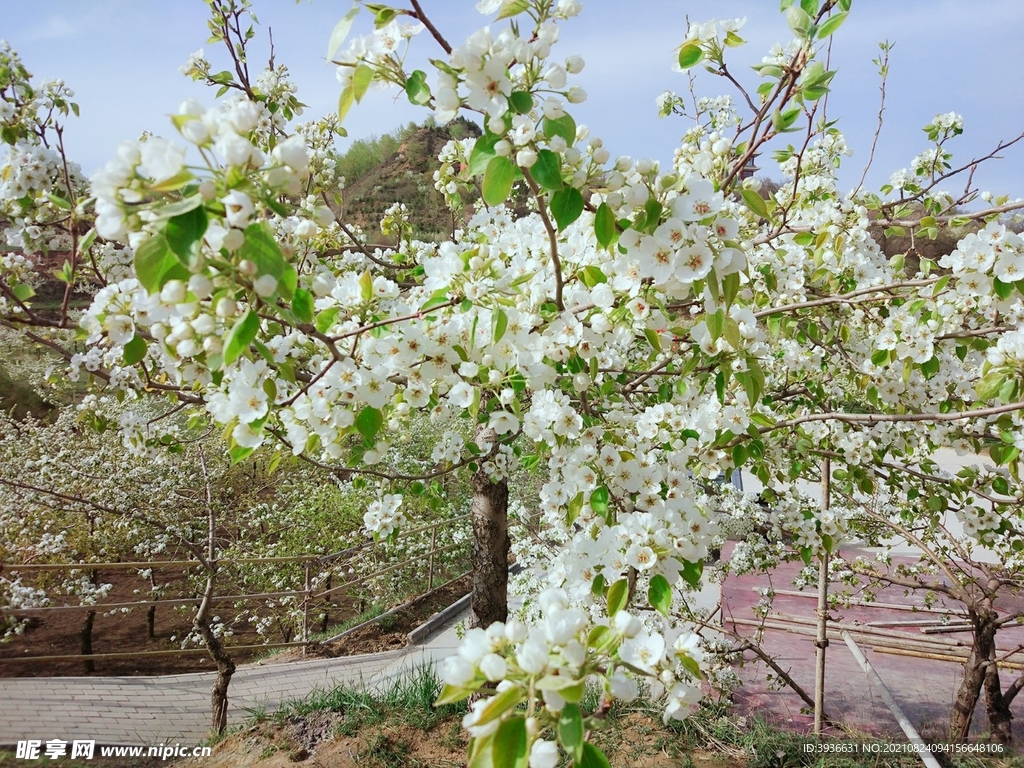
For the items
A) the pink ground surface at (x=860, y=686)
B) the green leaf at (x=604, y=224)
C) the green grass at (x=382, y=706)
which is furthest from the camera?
the pink ground surface at (x=860, y=686)

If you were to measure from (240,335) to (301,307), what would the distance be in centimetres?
17

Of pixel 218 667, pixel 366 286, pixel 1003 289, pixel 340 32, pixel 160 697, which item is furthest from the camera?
pixel 160 697

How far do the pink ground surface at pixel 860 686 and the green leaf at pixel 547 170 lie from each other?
121 inches

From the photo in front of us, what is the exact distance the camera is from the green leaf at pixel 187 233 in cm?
68

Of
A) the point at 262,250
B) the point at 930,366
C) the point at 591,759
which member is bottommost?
the point at 591,759

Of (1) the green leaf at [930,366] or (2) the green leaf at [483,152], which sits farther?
(1) the green leaf at [930,366]

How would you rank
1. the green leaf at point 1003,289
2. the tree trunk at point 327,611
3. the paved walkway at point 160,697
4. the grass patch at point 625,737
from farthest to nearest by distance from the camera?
the tree trunk at point 327,611 → the paved walkway at point 160,697 → the grass patch at point 625,737 → the green leaf at point 1003,289

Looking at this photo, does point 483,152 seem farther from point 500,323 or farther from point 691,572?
point 691,572

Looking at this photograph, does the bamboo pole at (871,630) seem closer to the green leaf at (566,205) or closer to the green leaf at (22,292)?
the green leaf at (566,205)

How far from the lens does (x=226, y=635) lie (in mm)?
5188

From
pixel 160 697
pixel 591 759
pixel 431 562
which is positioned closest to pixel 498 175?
pixel 591 759

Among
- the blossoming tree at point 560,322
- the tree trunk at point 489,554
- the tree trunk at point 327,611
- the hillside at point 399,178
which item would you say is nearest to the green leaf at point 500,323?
the blossoming tree at point 560,322

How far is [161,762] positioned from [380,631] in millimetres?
2093

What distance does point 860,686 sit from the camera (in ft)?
11.9
